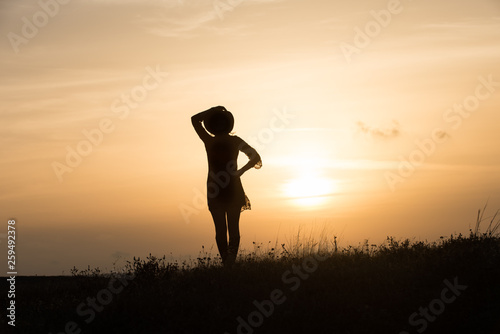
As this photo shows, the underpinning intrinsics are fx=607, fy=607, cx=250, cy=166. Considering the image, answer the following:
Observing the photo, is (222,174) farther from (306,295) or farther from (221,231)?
(306,295)

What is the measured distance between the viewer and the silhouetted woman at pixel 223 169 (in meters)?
12.2

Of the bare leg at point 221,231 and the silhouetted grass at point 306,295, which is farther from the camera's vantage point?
the bare leg at point 221,231

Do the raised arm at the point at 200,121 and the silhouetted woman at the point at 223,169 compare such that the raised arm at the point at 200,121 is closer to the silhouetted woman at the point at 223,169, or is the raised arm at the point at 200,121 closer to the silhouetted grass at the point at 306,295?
the silhouetted woman at the point at 223,169

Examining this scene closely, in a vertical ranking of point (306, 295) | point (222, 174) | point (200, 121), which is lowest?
point (306, 295)

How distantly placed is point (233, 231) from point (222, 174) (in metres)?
1.20

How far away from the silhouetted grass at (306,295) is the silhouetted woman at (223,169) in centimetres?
74

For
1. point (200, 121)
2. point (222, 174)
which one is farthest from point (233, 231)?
point (200, 121)

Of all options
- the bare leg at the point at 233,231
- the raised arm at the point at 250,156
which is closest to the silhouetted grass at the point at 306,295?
the bare leg at the point at 233,231

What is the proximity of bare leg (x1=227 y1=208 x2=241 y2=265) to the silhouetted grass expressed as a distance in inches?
9.8

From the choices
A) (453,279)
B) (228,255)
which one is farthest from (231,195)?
(453,279)

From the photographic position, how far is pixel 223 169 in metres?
12.2

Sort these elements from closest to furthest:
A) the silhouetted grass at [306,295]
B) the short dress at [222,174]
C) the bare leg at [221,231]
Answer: the silhouetted grass at [306,295] < the short dress at [222,174] < the bare leg at [221,231]

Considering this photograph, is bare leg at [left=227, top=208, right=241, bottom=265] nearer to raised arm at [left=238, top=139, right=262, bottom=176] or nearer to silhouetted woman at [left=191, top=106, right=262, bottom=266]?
silhouetted woman at [left=191, top=106, right=262, bottom=266]

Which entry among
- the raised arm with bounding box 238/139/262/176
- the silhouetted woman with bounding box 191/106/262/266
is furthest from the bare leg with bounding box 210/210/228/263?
the raised arm with bounding box 238/139/262/176
